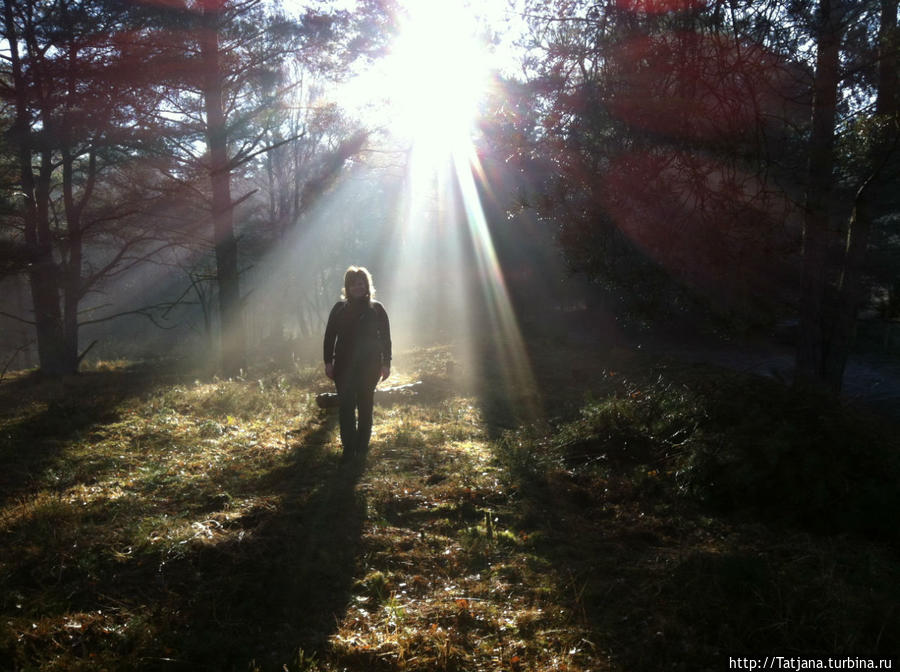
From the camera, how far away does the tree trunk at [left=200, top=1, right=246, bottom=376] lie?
12.1m

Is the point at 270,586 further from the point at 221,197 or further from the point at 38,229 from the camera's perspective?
the point at 38,229

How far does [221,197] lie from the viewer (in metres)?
13.1

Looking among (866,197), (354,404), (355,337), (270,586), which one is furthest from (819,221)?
(270,586)

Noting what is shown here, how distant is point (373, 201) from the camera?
1186 inches

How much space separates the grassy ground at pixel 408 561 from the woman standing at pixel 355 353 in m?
0.40

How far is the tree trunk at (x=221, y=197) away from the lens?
12094 mm

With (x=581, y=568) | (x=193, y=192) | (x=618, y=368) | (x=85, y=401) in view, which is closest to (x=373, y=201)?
(x=193, y=192)

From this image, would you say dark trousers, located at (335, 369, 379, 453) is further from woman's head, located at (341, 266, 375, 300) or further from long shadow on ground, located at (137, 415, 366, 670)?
long shadow on ground, located at (137, 415, 366, 670)

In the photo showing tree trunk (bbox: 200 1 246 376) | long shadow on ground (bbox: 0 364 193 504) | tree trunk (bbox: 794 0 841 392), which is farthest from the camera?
tree trunk (bbox: 200 1 246 376)

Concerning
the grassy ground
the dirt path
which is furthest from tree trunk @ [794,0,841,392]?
the dirt path

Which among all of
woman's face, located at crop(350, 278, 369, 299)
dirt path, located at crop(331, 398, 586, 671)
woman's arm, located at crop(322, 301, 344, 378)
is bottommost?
dirt path, located at crop(331, 398, 586, 671)

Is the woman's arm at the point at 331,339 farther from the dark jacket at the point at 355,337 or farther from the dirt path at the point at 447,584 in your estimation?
the dirt path at the point at 447,584

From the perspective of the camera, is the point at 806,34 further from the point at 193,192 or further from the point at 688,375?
the point at 193,192

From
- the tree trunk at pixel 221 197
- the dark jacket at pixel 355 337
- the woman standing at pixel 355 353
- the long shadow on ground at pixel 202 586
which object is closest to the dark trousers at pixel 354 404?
the woman standing at pixel 355 353
